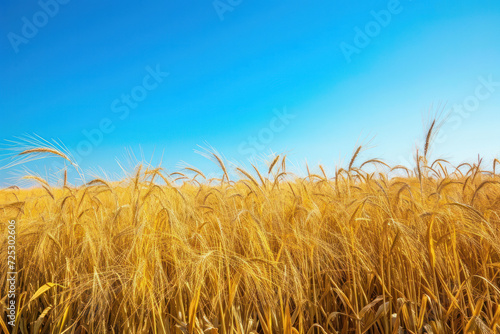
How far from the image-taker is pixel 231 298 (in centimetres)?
134

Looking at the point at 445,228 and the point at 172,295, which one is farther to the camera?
the point at 445,228

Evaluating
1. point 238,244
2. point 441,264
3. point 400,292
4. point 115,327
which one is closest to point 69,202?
point 115,327

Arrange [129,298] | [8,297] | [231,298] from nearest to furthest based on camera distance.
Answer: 1. [231,298]
2. [129,298]
3. [8,297]

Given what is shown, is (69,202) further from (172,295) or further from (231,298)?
(231,298)

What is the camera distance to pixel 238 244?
1.97 meters

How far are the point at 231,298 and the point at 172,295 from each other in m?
0.41

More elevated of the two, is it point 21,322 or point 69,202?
point 69,202

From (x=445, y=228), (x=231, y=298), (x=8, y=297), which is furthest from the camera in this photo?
(x=445, y=228)

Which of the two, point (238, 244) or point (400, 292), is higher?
point (238, 244)

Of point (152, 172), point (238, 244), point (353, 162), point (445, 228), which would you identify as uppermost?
point (152, 172)

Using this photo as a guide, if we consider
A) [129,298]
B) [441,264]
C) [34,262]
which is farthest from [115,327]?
[441,264]

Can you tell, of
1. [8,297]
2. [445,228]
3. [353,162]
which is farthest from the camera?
[353,162]

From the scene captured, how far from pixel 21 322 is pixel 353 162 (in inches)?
115

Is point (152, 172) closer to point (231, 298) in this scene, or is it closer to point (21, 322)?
point (21, 322)
